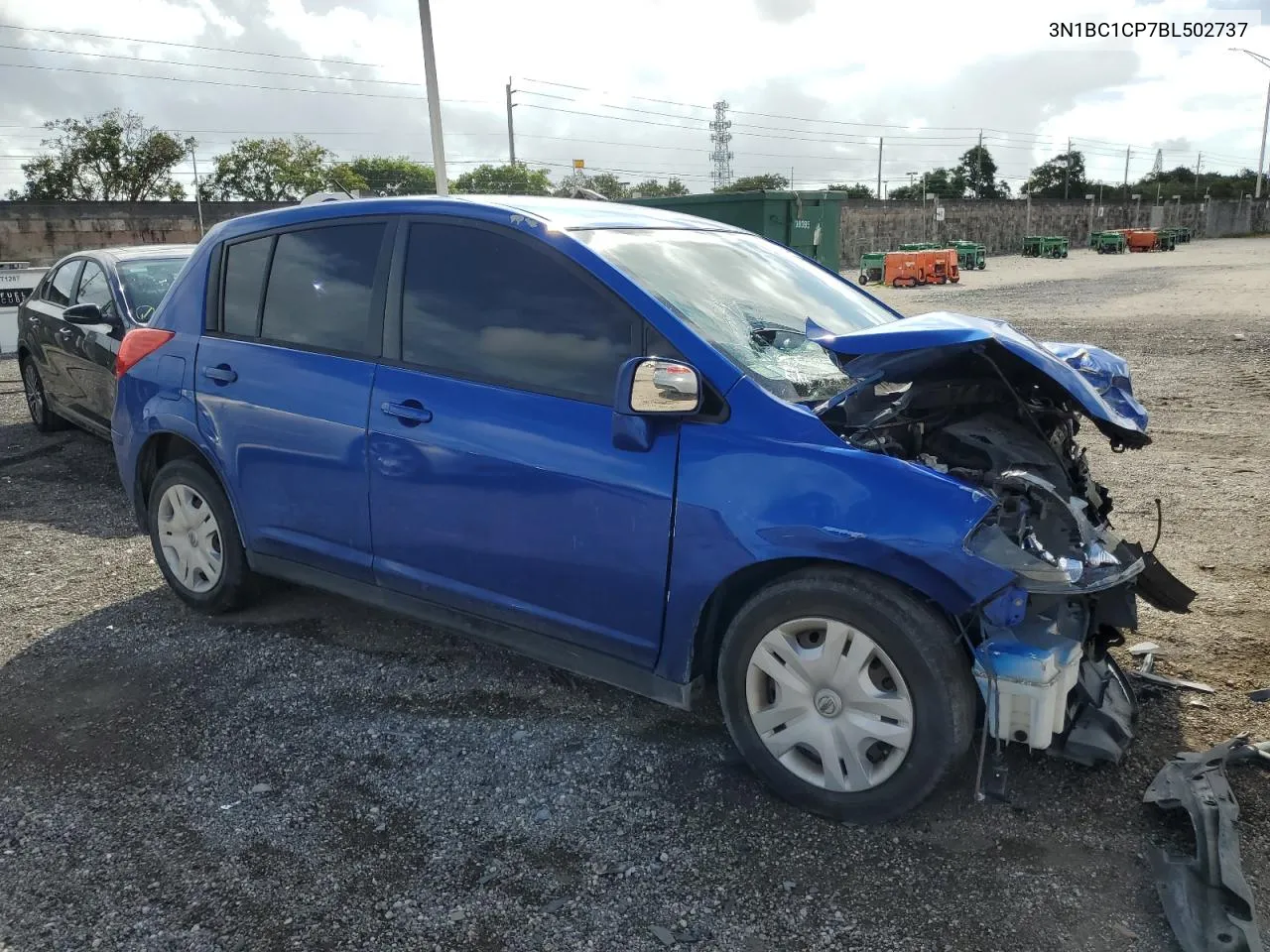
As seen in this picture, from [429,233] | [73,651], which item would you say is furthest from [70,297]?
[429,233]

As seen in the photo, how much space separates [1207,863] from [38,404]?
367 inches

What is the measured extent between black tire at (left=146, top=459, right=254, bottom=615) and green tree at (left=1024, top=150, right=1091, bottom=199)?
102 metres

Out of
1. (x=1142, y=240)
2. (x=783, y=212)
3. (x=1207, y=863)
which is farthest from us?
(x=1142, y=240)

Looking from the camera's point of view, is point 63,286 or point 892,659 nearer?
point 892,659

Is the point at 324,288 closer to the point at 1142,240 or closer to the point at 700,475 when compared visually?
the point at 700,475

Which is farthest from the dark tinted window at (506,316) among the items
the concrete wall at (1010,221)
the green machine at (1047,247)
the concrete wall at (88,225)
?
the green machine at (1047,247)

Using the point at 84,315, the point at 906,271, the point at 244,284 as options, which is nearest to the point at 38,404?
the point at 84,315

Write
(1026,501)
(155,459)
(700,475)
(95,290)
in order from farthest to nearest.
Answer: (95,290) < (155,459) < (700,475) < (1026,501)

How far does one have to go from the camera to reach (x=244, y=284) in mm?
4207

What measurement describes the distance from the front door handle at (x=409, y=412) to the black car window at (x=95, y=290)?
4.43 metres

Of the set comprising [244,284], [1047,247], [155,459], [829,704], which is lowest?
[829,704]

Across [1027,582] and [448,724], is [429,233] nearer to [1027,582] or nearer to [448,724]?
[448,724]

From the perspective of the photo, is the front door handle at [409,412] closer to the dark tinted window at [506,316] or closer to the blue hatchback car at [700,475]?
the blue hatchback car at [700,475]

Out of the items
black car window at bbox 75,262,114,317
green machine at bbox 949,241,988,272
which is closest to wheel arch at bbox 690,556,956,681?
black car window at bbox 75,262,114,317
